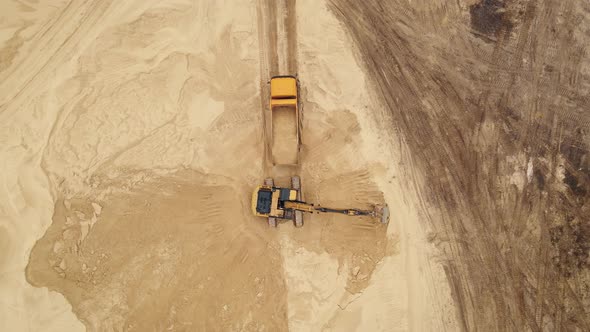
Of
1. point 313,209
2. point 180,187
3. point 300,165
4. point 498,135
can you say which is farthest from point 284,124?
point 498,135

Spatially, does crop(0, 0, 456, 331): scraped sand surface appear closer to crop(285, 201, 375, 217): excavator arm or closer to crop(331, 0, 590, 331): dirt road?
crop(285, 201, 375, 217): excavator arm

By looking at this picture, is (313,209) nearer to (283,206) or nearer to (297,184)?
(283,206)

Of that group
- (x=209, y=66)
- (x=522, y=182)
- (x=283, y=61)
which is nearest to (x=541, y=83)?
(x=522, y=182)

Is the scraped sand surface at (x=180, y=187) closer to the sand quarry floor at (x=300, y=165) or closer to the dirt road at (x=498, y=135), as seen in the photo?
the sand quarry floor at (x=300, y=165)

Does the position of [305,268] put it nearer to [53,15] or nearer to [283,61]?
[283,61]

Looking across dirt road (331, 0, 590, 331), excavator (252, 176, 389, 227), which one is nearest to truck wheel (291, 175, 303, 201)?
excavator (252, 176, 389, 227)
